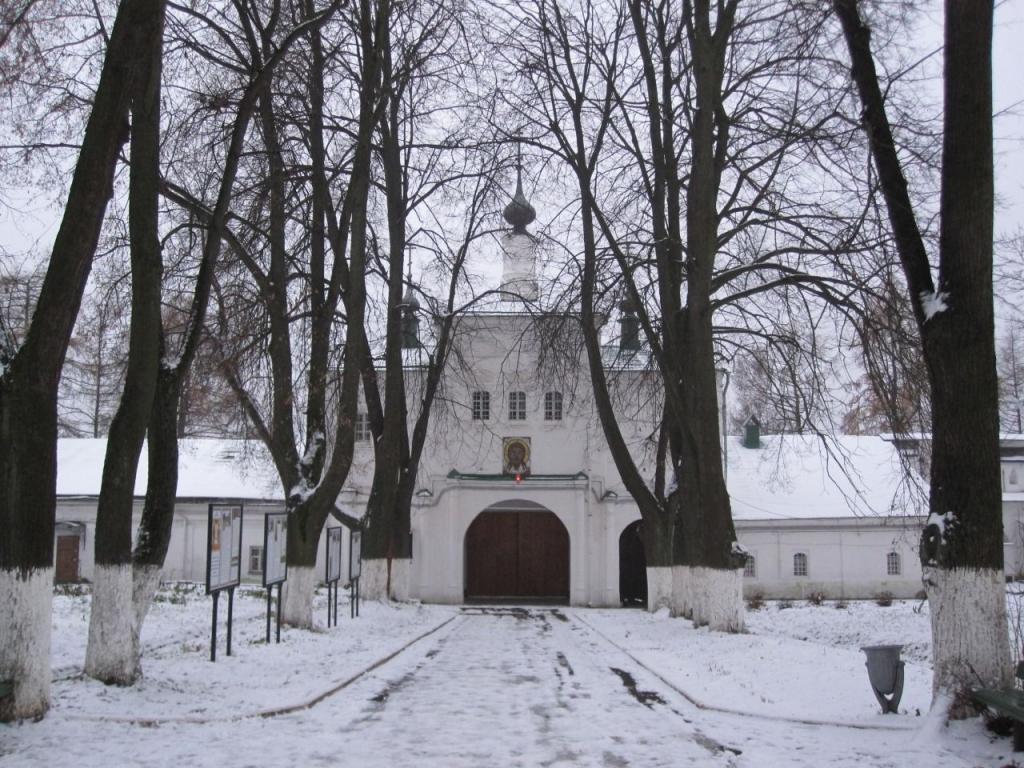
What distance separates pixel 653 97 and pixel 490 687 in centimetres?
1333

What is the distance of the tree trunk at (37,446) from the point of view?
8.05 meters

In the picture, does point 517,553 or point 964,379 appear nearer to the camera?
point 964,379

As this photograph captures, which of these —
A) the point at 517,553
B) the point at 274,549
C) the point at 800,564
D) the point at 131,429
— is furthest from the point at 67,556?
the point at 131,429

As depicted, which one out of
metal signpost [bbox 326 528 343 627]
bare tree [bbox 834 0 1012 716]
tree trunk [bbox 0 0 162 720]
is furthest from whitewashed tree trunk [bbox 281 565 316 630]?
bare tree [bbox 834 0 1012 716]

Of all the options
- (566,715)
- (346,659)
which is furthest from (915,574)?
(566,715)

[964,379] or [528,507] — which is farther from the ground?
[964,379]

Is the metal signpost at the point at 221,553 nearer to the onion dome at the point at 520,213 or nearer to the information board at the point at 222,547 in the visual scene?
the information board at the point at 222,547

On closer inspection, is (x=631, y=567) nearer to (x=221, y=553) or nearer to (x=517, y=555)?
(x=517, y=555)

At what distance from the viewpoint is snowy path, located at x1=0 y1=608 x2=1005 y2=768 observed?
7188 mm

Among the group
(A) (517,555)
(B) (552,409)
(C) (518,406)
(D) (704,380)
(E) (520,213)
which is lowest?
(A) (517,555)

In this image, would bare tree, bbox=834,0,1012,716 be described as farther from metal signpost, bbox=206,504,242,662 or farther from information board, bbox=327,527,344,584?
information board, bbox=327,527,344,584

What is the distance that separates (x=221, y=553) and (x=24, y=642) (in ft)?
13.9

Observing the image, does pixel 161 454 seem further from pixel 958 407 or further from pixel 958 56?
pixel 958 56

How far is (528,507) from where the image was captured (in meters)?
38.0
